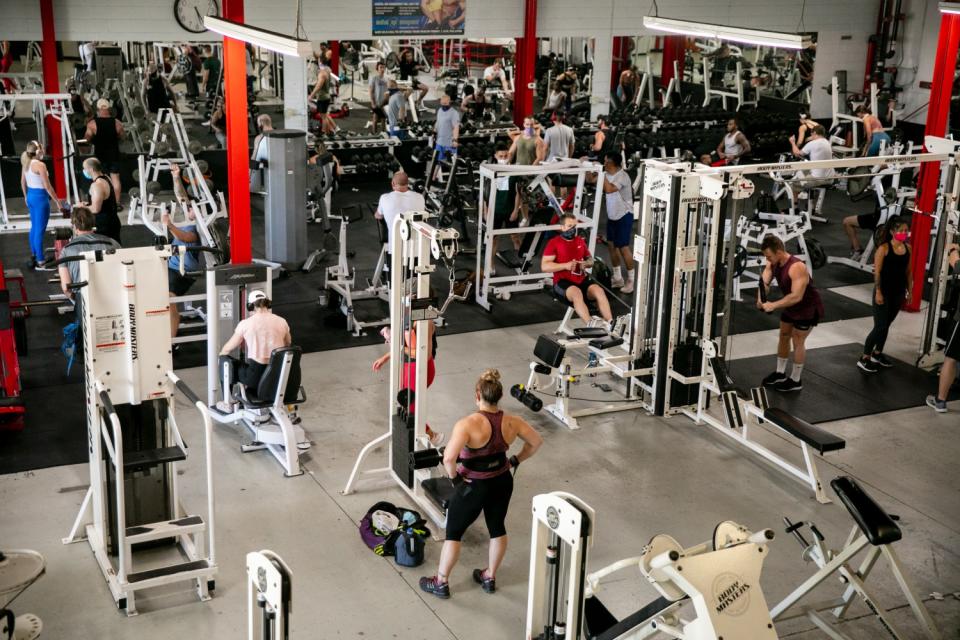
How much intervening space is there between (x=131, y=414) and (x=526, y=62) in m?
10.9

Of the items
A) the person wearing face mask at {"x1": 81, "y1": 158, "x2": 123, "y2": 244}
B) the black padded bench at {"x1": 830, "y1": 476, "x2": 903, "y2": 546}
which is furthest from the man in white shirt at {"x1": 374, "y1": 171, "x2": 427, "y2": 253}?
the black padded bench at {"x1": 830, "y1": 476, "x2": 903, "y2": 546}

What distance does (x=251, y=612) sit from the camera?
3.65 m

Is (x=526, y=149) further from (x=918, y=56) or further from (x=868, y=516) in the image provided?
(x=868, y=516)

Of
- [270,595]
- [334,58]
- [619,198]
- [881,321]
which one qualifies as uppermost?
[334,58]

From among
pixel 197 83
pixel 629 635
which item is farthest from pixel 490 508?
pixel 197 83

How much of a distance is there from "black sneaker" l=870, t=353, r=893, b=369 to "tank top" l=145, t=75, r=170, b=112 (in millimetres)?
10973

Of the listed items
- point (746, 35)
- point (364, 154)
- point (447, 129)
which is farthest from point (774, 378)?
point (364, 154)

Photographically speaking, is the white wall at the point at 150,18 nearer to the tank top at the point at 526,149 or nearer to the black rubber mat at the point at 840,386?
the tank top at the point at 526,149

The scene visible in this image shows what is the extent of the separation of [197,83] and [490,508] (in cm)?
1636

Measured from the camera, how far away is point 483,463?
5.37 meters

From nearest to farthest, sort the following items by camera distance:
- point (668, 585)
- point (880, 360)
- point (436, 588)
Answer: point (668, 585) → point (436, 588) → point (880, 360)

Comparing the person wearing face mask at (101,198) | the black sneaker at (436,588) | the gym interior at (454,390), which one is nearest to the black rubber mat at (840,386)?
the gym interior at (454,390)

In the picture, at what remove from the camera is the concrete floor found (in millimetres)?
5516

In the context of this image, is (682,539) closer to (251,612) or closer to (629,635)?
(629,635)
